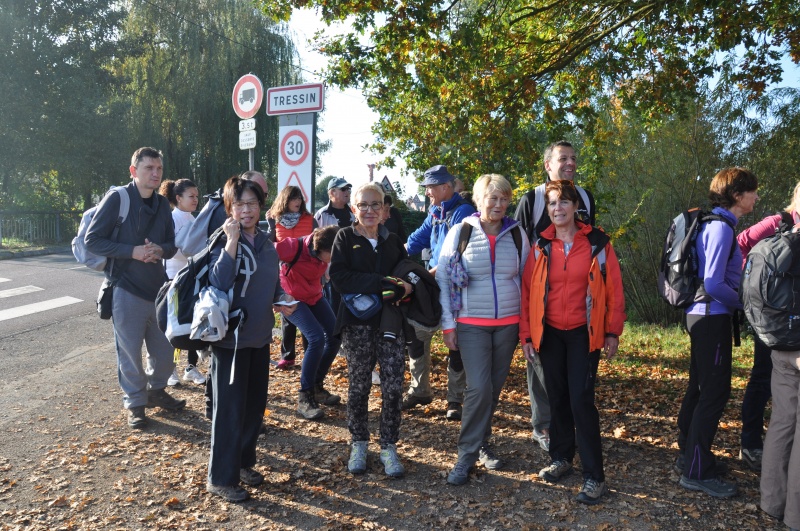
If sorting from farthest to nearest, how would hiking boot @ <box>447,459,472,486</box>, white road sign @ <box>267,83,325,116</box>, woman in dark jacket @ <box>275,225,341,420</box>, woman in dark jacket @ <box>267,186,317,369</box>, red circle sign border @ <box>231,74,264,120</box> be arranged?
red circle sign border @ <box>231,74,264,120</box>, white road sign @ <box>267,83,325,116</box>, woman in dark jacket @ <box>267,186,317,369</box>, woman in dark jacket @ <box>275,225,341,420</box>, hiking boot @ <box>447,459,472,486</box>

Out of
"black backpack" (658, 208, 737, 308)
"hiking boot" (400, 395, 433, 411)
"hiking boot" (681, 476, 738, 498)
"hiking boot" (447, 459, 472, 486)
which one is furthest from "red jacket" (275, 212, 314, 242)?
"hiking boot" (681, 476, 738, 498)

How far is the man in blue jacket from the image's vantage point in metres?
6.04

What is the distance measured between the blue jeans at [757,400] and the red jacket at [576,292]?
1.46 metres

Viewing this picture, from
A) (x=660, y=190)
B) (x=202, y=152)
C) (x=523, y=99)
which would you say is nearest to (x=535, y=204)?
(x=523, y=99)

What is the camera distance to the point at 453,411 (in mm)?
6039

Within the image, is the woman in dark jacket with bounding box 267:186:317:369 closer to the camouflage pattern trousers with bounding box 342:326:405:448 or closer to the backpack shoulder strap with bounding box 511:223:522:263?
the camouflage pattern trousers with bounding box 342:326:405:448

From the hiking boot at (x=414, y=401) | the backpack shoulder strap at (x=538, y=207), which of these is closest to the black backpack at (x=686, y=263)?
the backpack shoulder strap at (x=538, y=207)

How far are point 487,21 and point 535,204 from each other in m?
3.63

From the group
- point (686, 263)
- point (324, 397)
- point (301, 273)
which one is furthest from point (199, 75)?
point (686, 263)

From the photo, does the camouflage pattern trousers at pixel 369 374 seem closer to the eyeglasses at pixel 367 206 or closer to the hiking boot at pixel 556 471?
the eyeglasses at pixel 367 206

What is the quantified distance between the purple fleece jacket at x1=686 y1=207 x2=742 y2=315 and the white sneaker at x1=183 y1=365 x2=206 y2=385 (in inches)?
190

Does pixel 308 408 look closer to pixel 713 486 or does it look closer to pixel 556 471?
pixel 556 471

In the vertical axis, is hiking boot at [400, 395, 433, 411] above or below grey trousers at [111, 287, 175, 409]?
below

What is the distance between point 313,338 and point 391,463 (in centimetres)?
161
